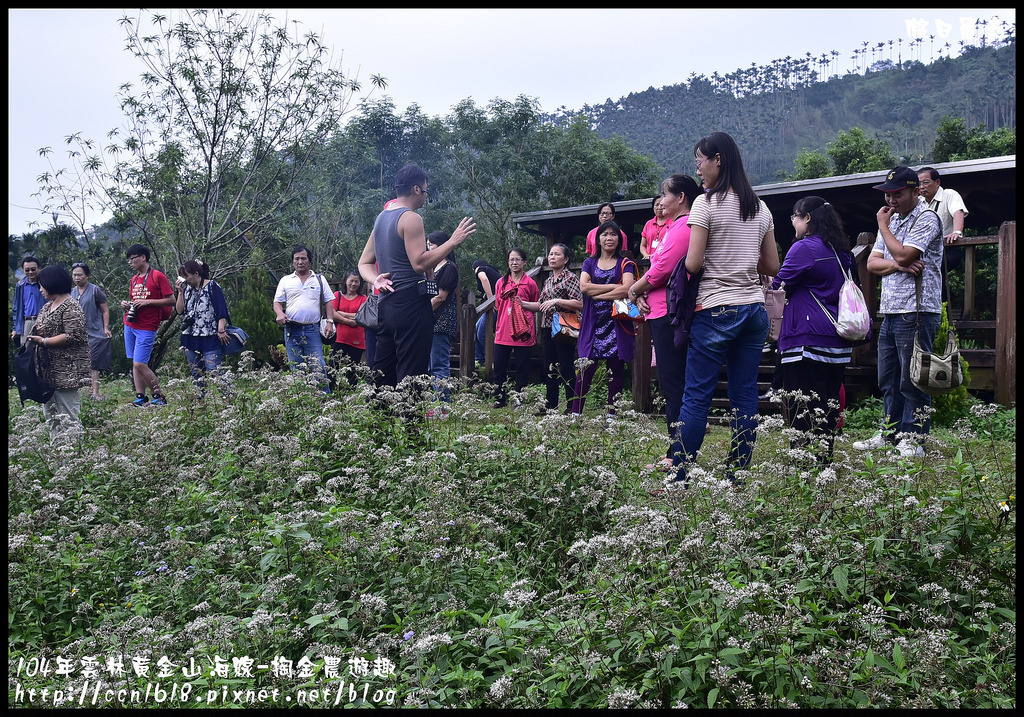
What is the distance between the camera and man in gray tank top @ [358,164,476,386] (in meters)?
5.62

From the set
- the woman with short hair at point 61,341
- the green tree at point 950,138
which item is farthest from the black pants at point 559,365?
the green tree at point 950,138

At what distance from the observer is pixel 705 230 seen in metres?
4.41

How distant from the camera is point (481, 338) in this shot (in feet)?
40.1

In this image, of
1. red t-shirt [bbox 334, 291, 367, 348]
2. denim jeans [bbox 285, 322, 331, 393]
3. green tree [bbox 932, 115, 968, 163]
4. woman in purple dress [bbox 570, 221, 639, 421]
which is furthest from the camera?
green tree [bbox 932, 115, 968, 163]

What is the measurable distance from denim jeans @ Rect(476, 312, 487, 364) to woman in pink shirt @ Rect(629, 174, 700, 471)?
6.76m

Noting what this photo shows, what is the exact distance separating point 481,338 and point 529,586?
9.10 metres

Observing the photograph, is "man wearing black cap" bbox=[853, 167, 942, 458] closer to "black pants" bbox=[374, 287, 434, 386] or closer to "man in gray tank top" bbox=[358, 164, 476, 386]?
"man in gray tank top" bbox=[358, 164, 476, 386]

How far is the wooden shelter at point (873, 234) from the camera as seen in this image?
8.23m

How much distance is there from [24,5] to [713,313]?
143 inches

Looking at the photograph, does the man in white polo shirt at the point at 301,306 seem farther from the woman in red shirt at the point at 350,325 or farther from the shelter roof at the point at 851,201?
the shelter roof at the point at 851,201

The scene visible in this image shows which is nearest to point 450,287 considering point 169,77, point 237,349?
point 237,349

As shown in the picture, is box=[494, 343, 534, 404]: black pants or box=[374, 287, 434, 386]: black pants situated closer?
box=[374, 287, 434, 386]: black pants

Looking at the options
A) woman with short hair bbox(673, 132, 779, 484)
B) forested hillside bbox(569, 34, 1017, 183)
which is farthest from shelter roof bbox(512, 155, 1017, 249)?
forested hillside bbox(569, 34, 1017, 183)

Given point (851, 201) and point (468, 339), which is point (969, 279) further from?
point (468, 339)
